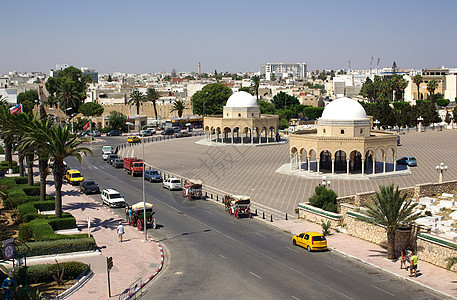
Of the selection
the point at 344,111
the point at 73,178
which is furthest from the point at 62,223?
the point at 344,111

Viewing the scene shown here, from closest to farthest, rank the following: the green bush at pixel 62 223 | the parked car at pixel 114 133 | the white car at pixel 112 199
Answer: the green bush at pixel 62 223, the white car at pixel 112 199, the parked car at pixel 114 133

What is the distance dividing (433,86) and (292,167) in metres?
87.6

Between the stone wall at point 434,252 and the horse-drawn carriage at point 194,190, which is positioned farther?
the horse-drawn carriage at point 194,190

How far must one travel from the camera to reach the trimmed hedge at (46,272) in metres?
21.8

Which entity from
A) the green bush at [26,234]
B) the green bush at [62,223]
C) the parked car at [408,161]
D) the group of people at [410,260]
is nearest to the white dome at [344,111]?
the parked car at [408,161]

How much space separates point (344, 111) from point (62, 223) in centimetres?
3054

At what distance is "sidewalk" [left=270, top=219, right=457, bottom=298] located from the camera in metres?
22.7

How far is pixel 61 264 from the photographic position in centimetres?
2292

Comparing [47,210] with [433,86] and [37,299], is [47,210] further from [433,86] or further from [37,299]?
[433,86]

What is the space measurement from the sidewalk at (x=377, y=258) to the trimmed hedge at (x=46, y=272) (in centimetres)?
1342

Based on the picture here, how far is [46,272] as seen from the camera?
884 inches

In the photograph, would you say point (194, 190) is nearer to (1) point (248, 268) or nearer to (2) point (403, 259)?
(1) point (248, 268)

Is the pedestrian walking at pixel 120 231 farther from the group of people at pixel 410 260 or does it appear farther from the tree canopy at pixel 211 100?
the tree canopy at pixel 211 100

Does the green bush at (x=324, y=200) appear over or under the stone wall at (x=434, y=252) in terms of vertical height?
over
